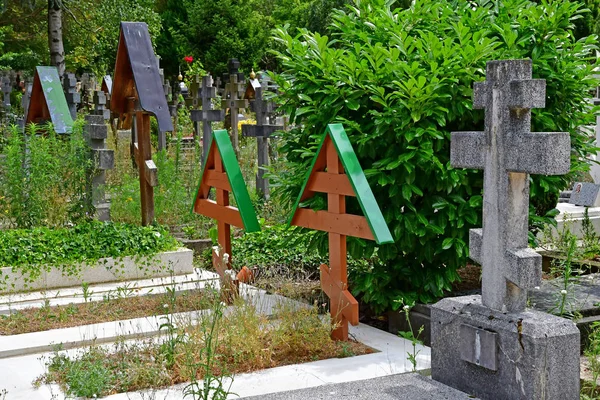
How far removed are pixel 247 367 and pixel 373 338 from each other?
1200 millimetres

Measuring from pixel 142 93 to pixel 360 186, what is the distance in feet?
13.6

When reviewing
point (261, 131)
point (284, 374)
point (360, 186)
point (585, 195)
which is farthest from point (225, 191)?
point (585, 195)

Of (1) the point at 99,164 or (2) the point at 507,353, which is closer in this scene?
(2) the point at 507,353

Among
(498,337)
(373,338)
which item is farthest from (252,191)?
(498,337)

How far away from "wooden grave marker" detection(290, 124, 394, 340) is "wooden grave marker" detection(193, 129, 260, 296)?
0.70m

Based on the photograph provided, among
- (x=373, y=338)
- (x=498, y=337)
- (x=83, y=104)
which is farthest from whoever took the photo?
(x=83, y=104)

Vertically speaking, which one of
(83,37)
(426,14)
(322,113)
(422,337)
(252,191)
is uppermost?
(83,37)

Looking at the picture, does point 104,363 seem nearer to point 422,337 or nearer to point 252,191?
point 422,337

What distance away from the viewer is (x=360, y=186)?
5906 mm

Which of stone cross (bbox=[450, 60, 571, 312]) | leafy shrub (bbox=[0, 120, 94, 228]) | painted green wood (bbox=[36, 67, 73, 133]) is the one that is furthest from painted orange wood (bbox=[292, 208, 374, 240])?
painted green wood (bbox=[36, 67, 73, 133])

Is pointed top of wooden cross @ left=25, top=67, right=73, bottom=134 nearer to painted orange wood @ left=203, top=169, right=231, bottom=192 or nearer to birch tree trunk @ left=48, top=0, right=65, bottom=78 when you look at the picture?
painted orange wood @ left=203, top=169, right=231, bottom=192

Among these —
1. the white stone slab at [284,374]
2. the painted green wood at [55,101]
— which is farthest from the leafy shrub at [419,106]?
the painted green wood at [55,101]

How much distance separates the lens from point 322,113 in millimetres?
7070

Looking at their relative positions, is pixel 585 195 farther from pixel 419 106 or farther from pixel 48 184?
pixel 48 184
